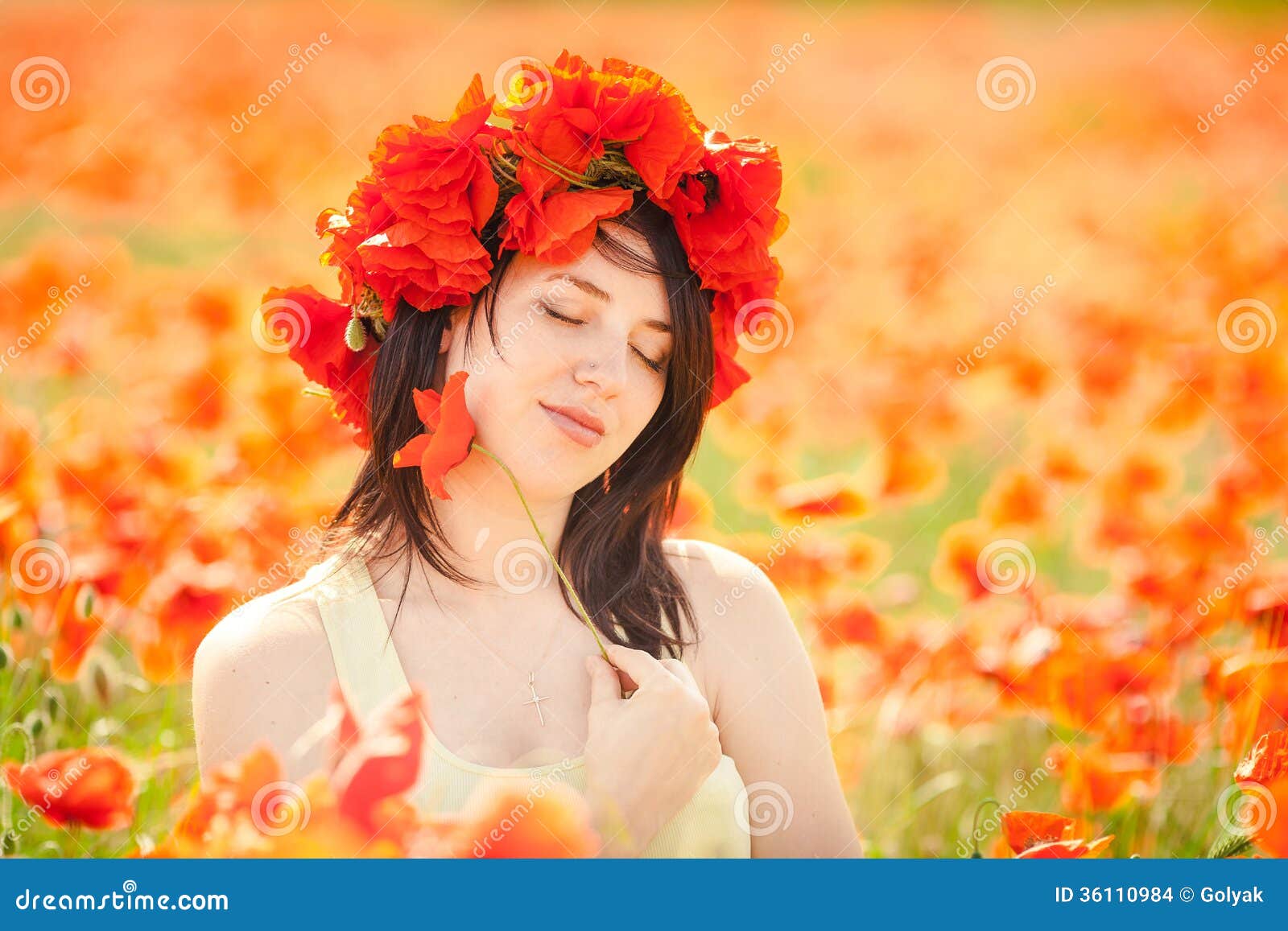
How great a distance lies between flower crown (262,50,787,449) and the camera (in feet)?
5.18

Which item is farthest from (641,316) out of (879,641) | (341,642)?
(879,641)

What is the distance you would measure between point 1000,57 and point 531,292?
285 centimetres

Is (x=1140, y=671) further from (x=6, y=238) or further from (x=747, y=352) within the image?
(x=6, y=238)

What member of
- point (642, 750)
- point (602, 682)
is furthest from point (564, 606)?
point (642, 750)

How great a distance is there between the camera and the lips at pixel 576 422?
5.08 feet

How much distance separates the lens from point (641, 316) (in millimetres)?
1615
